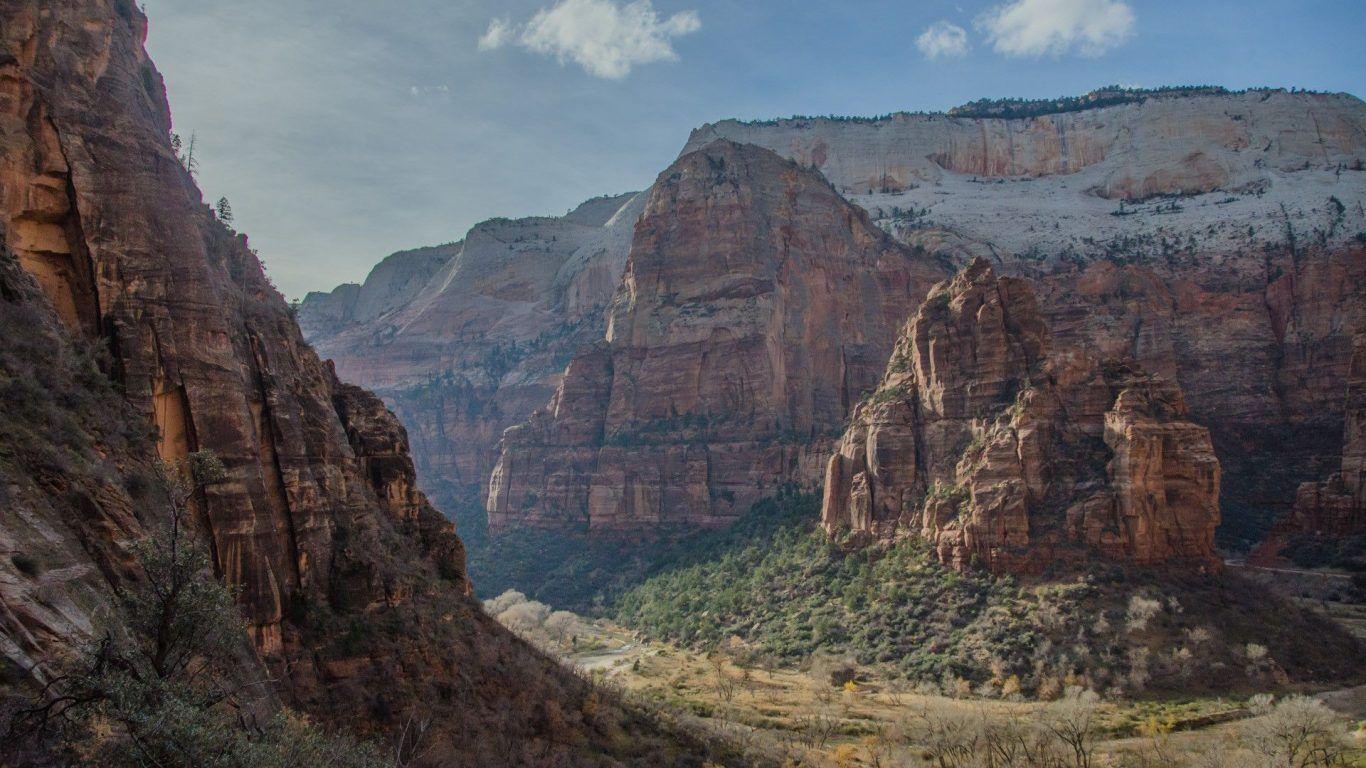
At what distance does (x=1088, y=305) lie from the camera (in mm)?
110125

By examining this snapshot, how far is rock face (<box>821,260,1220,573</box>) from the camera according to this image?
59000 millimetres

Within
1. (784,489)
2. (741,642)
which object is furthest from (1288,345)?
(741,642)

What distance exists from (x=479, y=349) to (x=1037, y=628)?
456 feet

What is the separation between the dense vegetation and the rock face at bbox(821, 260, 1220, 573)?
6.85ft

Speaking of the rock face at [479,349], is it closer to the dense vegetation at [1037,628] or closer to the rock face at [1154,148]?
the rock face at [1154,148]

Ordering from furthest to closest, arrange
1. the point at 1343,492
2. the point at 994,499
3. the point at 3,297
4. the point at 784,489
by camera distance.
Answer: the point at 784,489
the point at 1343,492
the point at 994,499
the point at 3,297

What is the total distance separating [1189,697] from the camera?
51.2 m

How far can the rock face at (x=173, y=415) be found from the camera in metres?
22.0

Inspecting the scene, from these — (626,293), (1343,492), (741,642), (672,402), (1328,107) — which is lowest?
(741,642)

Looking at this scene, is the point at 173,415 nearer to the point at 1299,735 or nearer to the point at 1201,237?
the point at 1299,735

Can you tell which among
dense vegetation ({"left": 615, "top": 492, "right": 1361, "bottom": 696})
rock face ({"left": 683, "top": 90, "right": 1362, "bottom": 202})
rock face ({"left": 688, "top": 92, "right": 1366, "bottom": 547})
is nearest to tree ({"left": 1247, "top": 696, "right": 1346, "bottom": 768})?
dense vegetation ({"left": 615, "top": 492, "right": 1361, "bottom": 696})

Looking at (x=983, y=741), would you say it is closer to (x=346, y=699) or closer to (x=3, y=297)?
(x=346, y=699)

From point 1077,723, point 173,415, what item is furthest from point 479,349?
point 173,415

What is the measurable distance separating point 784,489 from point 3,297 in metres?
86.9
